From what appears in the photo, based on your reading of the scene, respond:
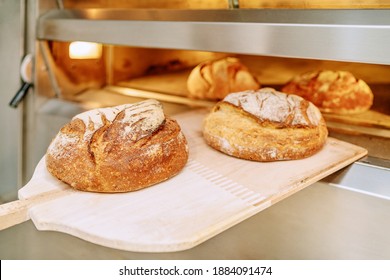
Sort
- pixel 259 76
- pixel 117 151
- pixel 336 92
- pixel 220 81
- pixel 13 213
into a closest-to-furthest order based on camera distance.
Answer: pixel 13 213
pixel 117 151
pixel 336 92
pixel 220 81
pixel 259 76

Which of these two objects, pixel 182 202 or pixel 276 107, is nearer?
pixel 182 202

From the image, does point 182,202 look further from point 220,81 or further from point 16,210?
point 220,81

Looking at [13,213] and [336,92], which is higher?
[336,92]

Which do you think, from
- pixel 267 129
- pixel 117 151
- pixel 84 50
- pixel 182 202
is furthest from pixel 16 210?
pixel 84 50

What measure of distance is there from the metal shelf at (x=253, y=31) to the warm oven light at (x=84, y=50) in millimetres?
250

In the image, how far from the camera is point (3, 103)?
203 cm

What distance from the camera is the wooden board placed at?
2.64ft

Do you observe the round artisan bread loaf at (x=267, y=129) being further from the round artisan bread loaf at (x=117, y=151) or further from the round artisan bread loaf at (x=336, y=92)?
the round artisan bread loaf at (x=336, y=92)

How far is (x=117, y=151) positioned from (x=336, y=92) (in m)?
1.00

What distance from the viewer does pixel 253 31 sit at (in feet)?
3.99

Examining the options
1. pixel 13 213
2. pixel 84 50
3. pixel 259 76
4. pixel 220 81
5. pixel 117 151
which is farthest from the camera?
pixel 259 76

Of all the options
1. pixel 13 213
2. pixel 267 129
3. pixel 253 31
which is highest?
pixel 253 31

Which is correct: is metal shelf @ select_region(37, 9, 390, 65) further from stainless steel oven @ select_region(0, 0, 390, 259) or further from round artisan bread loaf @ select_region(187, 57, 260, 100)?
round artisan bread loaf @ select_region(187, 57, 260, 100)
